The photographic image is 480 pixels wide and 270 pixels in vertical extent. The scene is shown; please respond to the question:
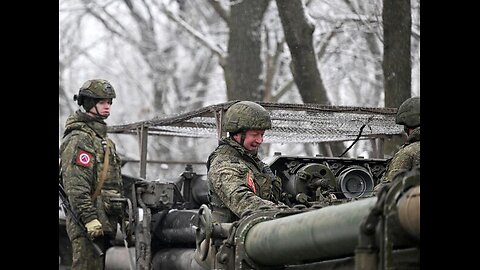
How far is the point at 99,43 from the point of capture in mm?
39406

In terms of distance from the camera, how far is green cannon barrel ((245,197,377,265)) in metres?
6.50

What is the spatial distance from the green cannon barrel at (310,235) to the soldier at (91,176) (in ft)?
12.7

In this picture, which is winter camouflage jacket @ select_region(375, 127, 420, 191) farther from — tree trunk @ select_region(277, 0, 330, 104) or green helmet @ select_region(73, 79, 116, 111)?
tree trunk @ select_region(277, 0, 330, 104)

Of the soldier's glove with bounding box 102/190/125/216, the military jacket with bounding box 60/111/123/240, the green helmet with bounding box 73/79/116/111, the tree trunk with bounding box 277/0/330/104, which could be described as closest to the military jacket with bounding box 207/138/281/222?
the military jacket with bounding box 60/111/123/240

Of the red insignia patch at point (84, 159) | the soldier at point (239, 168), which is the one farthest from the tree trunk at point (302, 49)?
the soldier at point (239, 168)

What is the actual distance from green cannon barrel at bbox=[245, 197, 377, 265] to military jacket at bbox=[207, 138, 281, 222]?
1502 millimetres

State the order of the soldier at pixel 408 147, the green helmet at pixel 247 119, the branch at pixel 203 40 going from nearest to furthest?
the soldier at pixel 408 147 → the green helmet at pixel 247 119 → the branch at pixel 203 40

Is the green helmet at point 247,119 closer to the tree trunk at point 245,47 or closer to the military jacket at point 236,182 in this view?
the military jacket at point 236,182

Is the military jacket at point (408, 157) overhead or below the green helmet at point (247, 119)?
below

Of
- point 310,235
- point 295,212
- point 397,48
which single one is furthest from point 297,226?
point 397,48

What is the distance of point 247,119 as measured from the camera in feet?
34.6

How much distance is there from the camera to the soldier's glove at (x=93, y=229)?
11.7m
